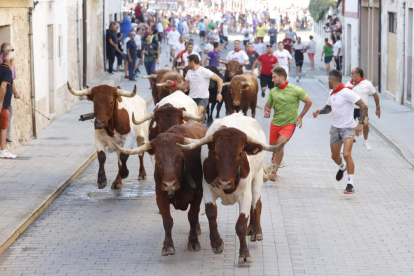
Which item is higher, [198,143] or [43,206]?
[198,143]

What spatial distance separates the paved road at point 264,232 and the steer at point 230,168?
41 centimetres

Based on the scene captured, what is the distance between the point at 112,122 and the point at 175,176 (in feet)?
13.7

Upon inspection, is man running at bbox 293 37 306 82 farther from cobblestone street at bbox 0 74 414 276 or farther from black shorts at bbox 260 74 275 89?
cobblestone street at bbox 0 74 414 276

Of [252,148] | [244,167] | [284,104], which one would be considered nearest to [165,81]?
[284,104]

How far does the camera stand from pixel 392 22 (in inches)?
1149

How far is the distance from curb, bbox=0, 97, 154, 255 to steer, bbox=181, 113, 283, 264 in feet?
8.22

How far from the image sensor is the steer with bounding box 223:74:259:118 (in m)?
20.3

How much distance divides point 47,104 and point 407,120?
8983 millimetres

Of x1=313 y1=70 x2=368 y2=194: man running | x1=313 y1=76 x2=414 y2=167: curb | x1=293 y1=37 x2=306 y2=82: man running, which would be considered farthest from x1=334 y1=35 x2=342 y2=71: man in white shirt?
x1=313 y1=70 x2=368 y2=194: man running

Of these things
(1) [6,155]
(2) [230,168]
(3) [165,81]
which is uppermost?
(3) [165,81]

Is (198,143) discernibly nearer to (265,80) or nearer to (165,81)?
(165,81)

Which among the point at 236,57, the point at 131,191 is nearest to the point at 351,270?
the point at 131,191

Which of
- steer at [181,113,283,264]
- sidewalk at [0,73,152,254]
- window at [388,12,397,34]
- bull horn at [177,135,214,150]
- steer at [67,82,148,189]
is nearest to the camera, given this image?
steer at [181,113,283,264]

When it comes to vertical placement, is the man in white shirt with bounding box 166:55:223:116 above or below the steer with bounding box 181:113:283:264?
above
